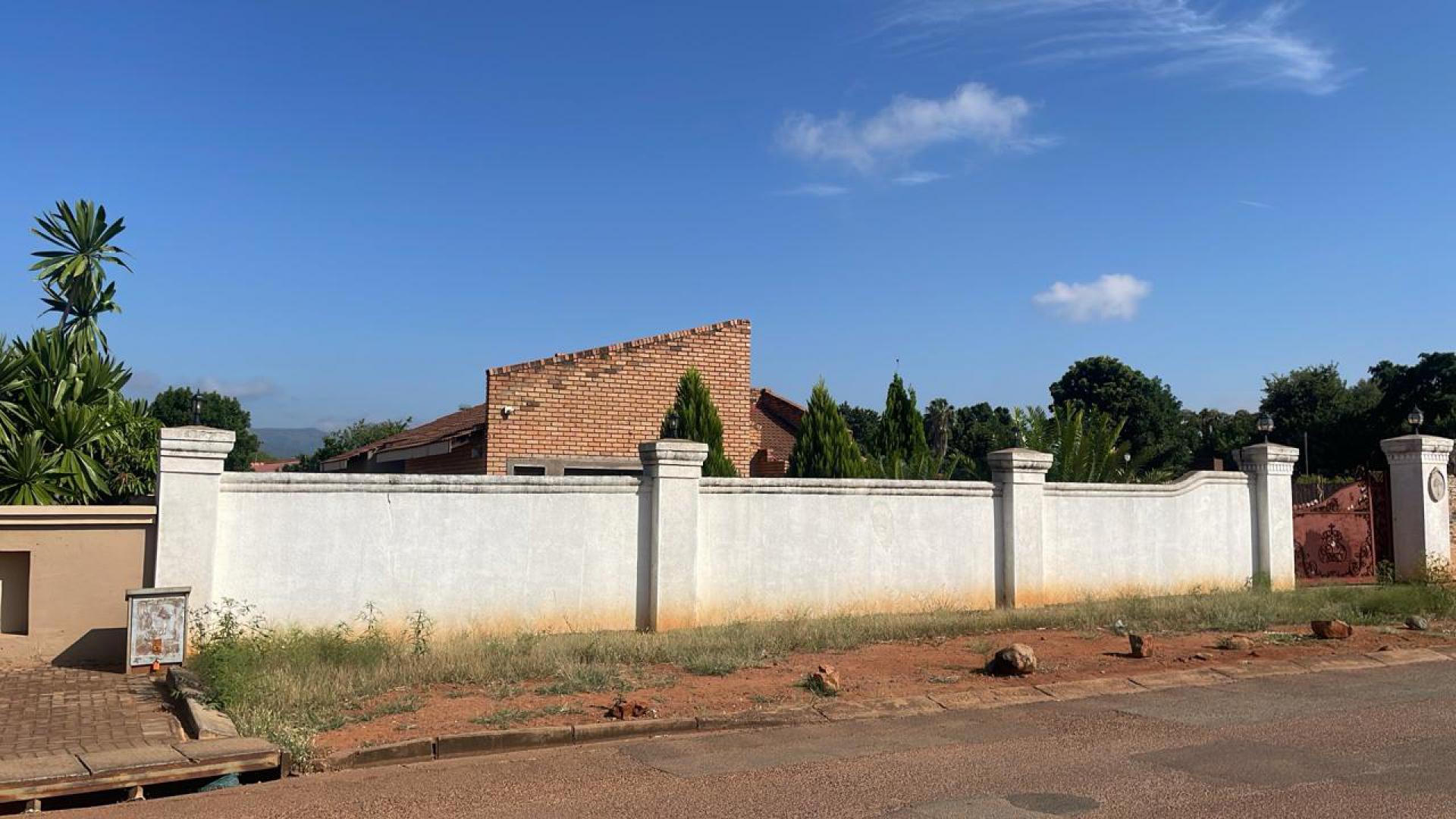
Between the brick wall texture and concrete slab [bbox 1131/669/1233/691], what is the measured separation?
923 cm

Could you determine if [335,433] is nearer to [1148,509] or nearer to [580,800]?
[1148,509]

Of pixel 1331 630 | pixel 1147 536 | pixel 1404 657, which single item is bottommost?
pixel 1404 657

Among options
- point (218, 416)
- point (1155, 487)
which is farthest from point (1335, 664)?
point (218, 416)

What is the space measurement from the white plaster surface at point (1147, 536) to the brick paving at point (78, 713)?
430 inches

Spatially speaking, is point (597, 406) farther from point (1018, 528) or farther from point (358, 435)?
point (358, 435)

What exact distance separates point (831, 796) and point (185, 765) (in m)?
4.11

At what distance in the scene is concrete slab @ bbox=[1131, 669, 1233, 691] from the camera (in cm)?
987

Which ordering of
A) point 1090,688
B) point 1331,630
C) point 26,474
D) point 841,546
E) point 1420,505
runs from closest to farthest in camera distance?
1. point 1090,688
2. point 1331,630
3. point 26,474
4. point 841,546
5. point 1420,505

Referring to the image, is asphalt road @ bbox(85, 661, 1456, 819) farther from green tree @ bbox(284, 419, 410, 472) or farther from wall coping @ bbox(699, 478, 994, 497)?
green tree @ bbox(284, 419, 410, 472)

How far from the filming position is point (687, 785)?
259 inches

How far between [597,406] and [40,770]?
11693mm

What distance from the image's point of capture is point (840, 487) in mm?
13625

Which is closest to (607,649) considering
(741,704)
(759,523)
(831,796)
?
(741,704)

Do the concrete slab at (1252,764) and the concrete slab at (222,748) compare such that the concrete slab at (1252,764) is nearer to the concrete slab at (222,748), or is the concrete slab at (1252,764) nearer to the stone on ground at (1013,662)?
the stone on ground at (1013,662)
